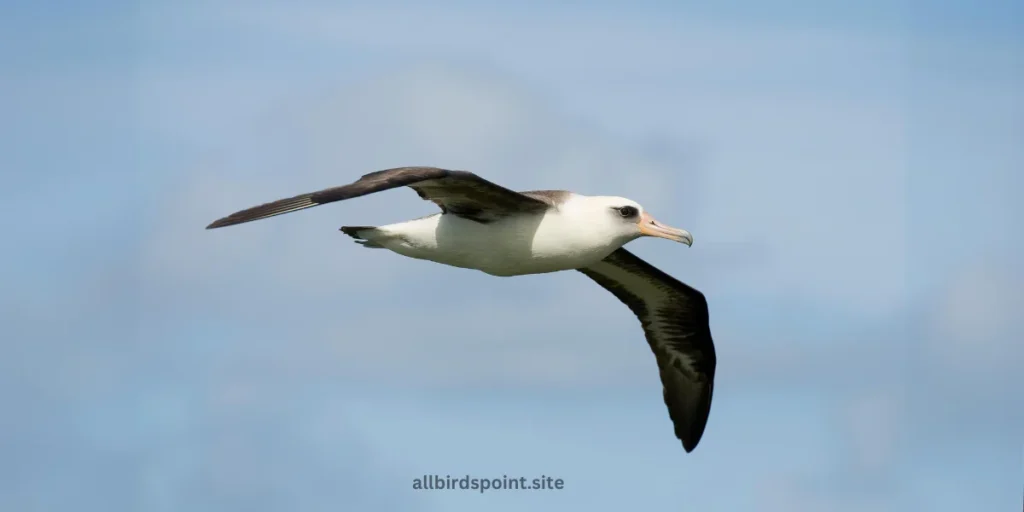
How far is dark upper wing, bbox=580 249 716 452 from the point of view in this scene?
19.7 metres

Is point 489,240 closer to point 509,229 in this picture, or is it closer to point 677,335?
point 509,229

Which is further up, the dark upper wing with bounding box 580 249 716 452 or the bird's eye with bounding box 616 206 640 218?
the bird's eye with bounding box 616 206 640 218

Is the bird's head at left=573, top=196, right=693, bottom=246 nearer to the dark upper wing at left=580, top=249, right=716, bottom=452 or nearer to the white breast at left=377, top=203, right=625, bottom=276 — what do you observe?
the white breast at left=377, top=203, right=625, bottom=276

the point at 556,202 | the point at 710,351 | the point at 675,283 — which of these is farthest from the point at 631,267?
the point at 556,202

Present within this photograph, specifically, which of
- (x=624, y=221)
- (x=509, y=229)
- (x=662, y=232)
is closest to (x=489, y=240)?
(x=509, y=229)

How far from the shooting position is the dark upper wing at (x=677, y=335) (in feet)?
64.5

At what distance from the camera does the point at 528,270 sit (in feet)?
53.2

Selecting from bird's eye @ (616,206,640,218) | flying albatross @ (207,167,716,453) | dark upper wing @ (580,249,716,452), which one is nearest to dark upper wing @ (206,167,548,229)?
flying albatross @ (207,167,716,453)

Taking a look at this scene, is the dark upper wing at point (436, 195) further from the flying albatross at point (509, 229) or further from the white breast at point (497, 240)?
the white breast at point (497, 240)

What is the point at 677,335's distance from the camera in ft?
66.4

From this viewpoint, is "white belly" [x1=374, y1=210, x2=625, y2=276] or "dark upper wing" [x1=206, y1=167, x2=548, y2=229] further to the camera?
"white belly" [x1=374, y1=210, x2=625, y2=276]

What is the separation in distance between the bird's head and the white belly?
24cm

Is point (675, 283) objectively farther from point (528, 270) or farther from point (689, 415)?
point (528, 270)

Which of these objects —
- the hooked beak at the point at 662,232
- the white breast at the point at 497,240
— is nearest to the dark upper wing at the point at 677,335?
the hooked beak at the point at 662,232
